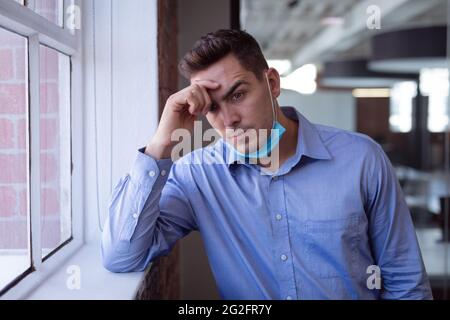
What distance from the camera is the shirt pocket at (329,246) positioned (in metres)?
1.39

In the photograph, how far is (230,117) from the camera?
1.38m

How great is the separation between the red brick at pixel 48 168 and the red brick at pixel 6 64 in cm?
28

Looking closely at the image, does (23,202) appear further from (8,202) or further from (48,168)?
(48,168)

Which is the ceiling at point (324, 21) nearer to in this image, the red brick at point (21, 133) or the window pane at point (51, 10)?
the window pane at point (51, 10)

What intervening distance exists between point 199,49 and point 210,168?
13.9 inches

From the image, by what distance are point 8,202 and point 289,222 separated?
71 cm

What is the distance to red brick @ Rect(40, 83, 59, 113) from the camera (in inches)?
56.1

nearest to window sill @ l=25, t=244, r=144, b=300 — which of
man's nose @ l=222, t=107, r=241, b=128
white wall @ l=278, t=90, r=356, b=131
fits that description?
man's nose @ l=222, t=107, r=241, b=128

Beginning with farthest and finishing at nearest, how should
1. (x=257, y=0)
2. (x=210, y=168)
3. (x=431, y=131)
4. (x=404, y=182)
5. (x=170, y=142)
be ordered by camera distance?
(x=431, y=131) → (x=404, y=182) → (x=257, y=0) → (x=210, y=168) → (x=170, y=142)

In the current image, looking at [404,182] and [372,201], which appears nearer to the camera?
[372,201]

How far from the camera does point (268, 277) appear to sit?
1.41 m

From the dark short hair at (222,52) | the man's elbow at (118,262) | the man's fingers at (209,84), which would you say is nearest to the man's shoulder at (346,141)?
the dark short hair at (222,52)
